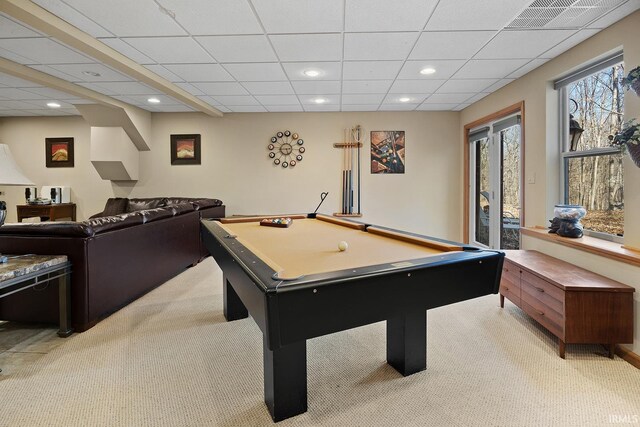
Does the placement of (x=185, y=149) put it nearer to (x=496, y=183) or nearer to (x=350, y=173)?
(x=350, y=173)

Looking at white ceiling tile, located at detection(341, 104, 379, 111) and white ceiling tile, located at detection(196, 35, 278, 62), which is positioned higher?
white ceiling tile, located at detection(341, 104, 379, 111)

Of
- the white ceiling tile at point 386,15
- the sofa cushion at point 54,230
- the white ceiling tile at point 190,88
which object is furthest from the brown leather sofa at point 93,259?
the white ceiling tile at point 386,15

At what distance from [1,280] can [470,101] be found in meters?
5.69

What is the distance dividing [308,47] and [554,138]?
271cm

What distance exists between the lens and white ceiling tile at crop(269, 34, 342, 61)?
2732 mm

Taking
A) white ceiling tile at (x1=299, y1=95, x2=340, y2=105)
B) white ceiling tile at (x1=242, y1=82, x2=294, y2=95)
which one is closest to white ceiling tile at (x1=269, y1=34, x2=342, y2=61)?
white ceiling tile at (x1=242, y1=82, x2=294, y2=95)

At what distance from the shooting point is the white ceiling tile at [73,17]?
2258 mm

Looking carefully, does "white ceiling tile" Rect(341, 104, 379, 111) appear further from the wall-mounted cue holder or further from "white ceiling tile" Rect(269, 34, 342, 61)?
"white ceiling tile" Rect(269, 34, 342, 61)

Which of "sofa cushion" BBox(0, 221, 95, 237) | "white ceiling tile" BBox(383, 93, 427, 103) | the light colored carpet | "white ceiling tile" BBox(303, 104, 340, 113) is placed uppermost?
"white ceiling tile" BBox(303, 104, 340, 113)

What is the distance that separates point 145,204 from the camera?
17.5ft

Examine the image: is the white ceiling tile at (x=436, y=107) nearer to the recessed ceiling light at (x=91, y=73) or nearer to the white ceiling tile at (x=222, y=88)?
the white ceiling tile at (x=222, y=88)

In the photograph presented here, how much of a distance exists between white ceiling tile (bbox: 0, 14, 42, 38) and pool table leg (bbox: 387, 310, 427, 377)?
3.77 m

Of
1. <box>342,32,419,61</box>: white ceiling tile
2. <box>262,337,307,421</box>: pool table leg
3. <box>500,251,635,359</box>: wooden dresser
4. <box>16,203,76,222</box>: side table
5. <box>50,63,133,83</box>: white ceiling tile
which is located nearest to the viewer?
<box>262,337,307,421</box>: pool table leg

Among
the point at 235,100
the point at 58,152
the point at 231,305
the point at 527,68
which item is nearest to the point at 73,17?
the point at 235,100
